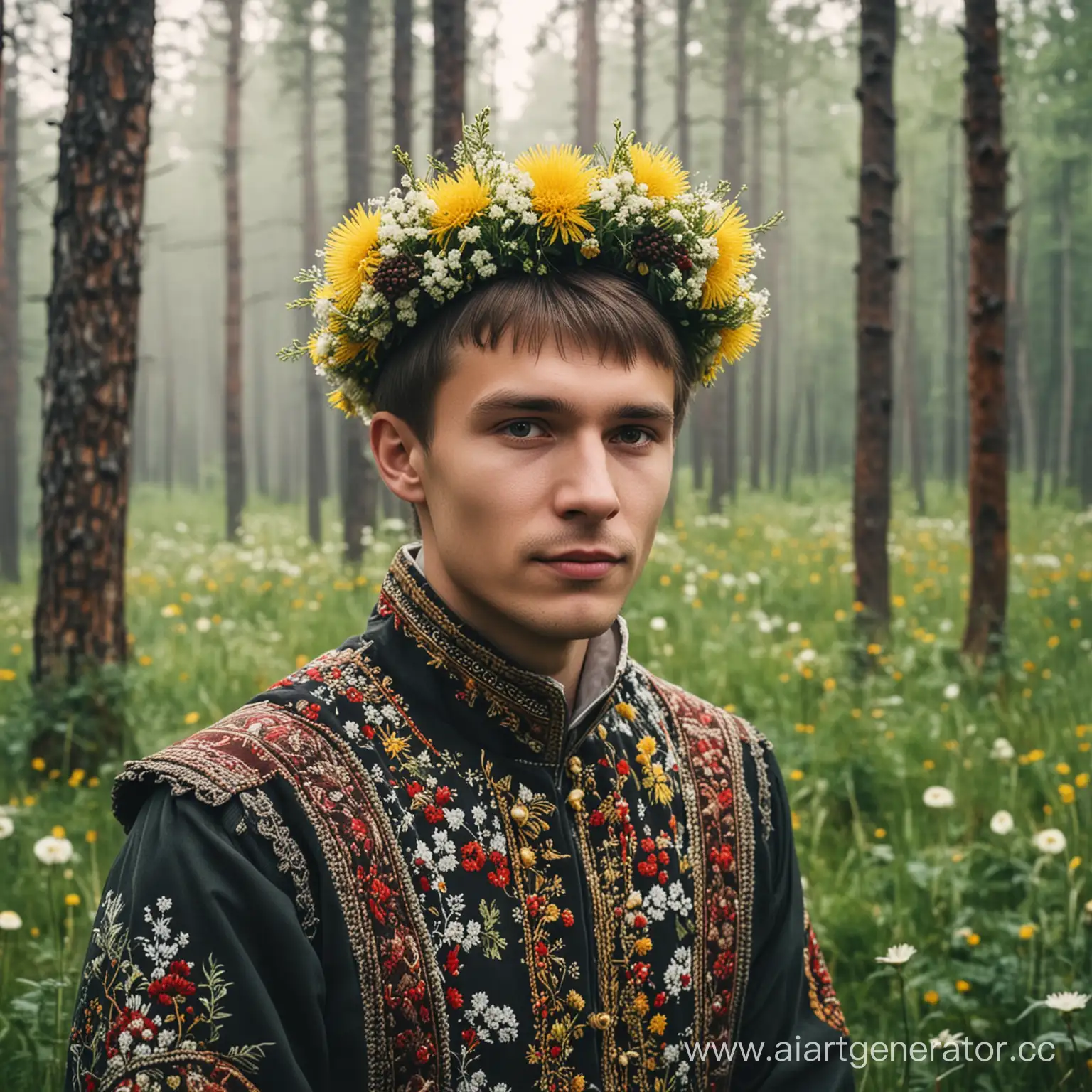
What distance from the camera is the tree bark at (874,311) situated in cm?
813

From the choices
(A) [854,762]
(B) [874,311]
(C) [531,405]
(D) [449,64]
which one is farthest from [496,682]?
(D) [449,64]

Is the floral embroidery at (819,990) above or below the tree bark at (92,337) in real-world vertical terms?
below

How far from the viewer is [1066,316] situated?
29328 millimetres

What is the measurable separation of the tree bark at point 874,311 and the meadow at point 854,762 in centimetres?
54

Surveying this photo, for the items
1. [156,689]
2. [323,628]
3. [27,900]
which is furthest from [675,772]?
[323,628]

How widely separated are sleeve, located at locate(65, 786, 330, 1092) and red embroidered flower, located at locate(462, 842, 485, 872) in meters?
0.30

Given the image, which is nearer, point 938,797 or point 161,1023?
point 161,1023

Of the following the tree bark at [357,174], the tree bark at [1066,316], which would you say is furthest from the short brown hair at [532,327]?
the tree bark at [1066,316]

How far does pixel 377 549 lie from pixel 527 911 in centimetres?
1136

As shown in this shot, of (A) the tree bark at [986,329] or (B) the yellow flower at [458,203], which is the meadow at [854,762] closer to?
(A) the tree bark at [986,329]

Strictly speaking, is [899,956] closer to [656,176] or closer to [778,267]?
[656,176]

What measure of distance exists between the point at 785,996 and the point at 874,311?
6943 millimetres

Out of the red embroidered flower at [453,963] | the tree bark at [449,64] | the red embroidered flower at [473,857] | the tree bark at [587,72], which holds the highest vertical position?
the tree bark at [587,72]

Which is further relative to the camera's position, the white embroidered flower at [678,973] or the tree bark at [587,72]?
the tree bark at [587,72]
